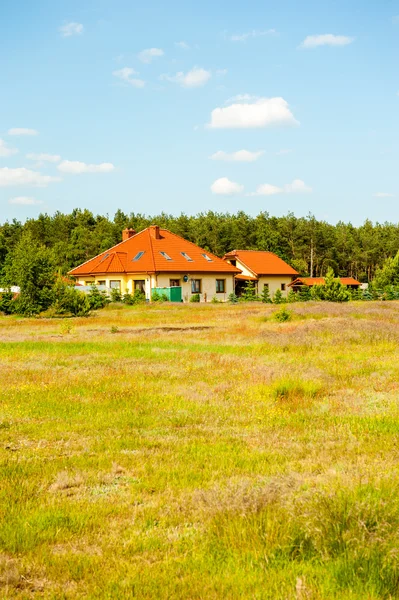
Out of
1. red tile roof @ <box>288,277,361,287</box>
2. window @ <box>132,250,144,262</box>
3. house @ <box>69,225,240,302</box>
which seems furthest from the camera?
red tile roof @ <box>288,277,361,287</box>

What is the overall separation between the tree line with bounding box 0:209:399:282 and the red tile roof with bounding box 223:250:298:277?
2014 centimetres

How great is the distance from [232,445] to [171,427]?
1475mm

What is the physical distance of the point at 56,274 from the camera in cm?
3703

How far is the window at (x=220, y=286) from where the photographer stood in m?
58.1

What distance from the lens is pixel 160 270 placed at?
168 feet

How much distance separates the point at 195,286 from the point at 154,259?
17.9 feet

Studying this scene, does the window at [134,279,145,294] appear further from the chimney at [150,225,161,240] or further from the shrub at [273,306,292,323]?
the shrub at [273,306,292,323]

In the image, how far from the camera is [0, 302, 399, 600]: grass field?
4.10 metres

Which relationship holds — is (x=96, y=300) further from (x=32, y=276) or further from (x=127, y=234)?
(x=127, y=234)

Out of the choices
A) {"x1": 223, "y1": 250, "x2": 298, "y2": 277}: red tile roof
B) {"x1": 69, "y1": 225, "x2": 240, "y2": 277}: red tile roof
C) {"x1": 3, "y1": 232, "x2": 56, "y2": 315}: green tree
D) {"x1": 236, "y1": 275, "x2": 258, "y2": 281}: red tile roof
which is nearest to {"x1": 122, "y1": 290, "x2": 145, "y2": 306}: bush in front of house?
{"x1": 69, "y1": 225, "x2": 240, "y2": 277}: red tile roof

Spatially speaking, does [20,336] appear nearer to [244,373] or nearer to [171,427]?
[244,373]

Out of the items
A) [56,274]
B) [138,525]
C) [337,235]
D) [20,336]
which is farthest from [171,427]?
[337,235]

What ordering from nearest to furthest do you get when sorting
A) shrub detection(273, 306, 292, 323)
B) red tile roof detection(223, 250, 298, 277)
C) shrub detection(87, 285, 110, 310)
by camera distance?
shrub detection(273, 306, 292, 323), shrub detection(87, 285, 110, 310), red tile roof detection(223, 250, 298, 277)

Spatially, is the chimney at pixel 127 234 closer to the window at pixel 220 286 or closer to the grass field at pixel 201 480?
the window at pixel 220 286
